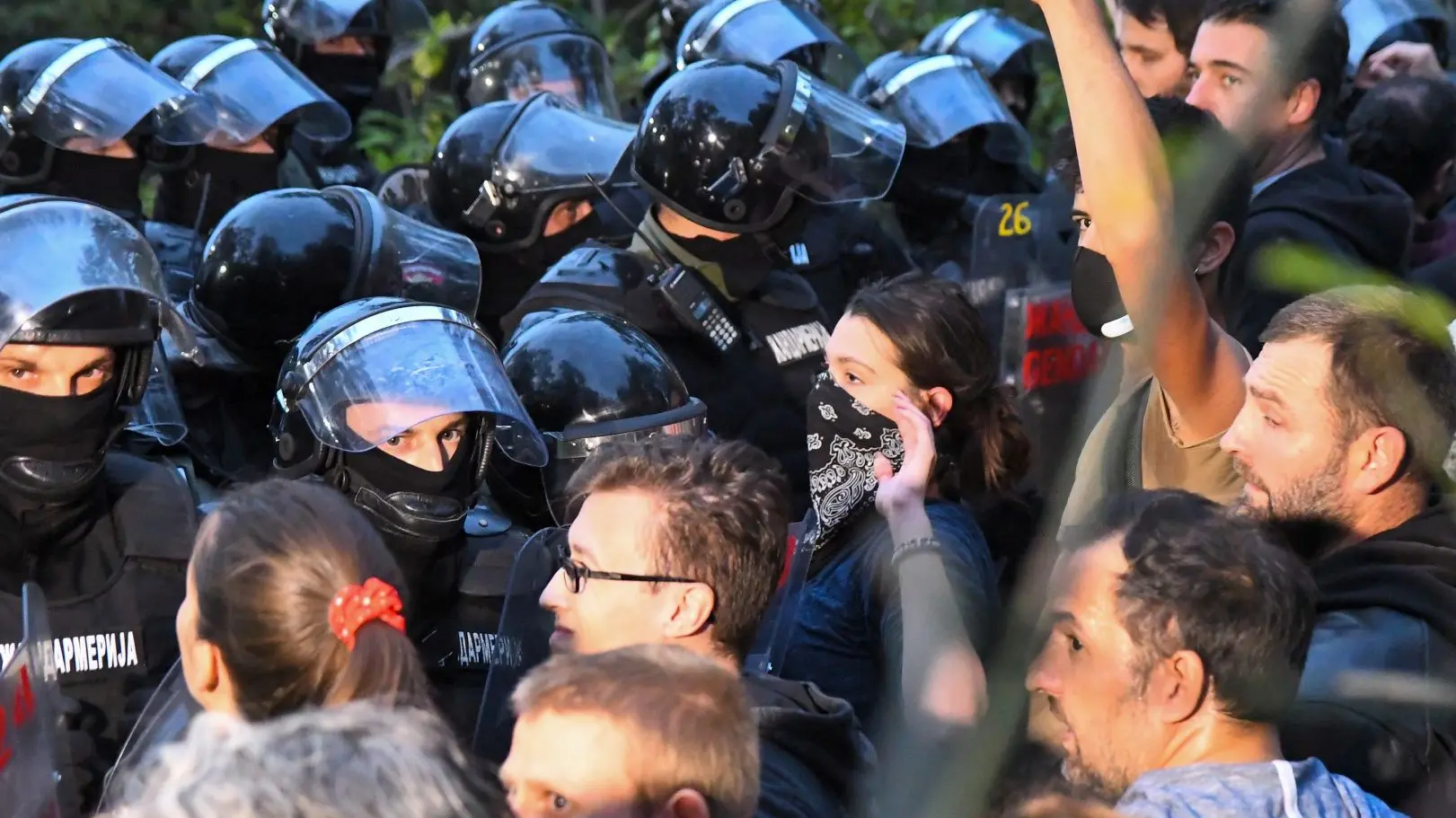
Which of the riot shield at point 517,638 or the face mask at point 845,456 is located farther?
the face mask at point 845,456

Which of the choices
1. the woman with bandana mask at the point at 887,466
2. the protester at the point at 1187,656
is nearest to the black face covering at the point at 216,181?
the woman with bandana mask at the point at 887,466

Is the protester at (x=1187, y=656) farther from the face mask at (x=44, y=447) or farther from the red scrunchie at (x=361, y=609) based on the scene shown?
the face mask at (x=44, y=447)

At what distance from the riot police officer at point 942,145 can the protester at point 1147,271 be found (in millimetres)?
3039

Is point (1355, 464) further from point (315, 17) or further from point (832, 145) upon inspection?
point (315, 17)

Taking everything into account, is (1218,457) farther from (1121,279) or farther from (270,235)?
(270,235)

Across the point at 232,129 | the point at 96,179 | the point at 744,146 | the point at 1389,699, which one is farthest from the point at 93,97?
the point at 1389,699

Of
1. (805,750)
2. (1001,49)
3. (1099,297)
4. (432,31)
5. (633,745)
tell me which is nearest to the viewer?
(633,745)

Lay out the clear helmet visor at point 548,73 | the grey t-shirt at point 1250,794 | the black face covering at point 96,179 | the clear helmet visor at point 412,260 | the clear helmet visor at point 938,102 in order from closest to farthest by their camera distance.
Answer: the grey t-shirt at point 1250,794 < the clear helmet visor at point 412,260 < the black face covering at point 96,179 < the clear helmet visor at point 938,102 < the clear helmet visor at point 548,73

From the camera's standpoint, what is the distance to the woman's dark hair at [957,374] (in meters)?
3.42

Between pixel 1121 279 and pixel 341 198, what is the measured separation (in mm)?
2486

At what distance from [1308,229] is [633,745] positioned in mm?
2309

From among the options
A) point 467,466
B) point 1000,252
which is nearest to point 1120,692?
point 467,466

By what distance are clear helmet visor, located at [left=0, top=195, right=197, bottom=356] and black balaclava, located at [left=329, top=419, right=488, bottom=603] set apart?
0.50 m

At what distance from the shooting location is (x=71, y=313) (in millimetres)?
3383
